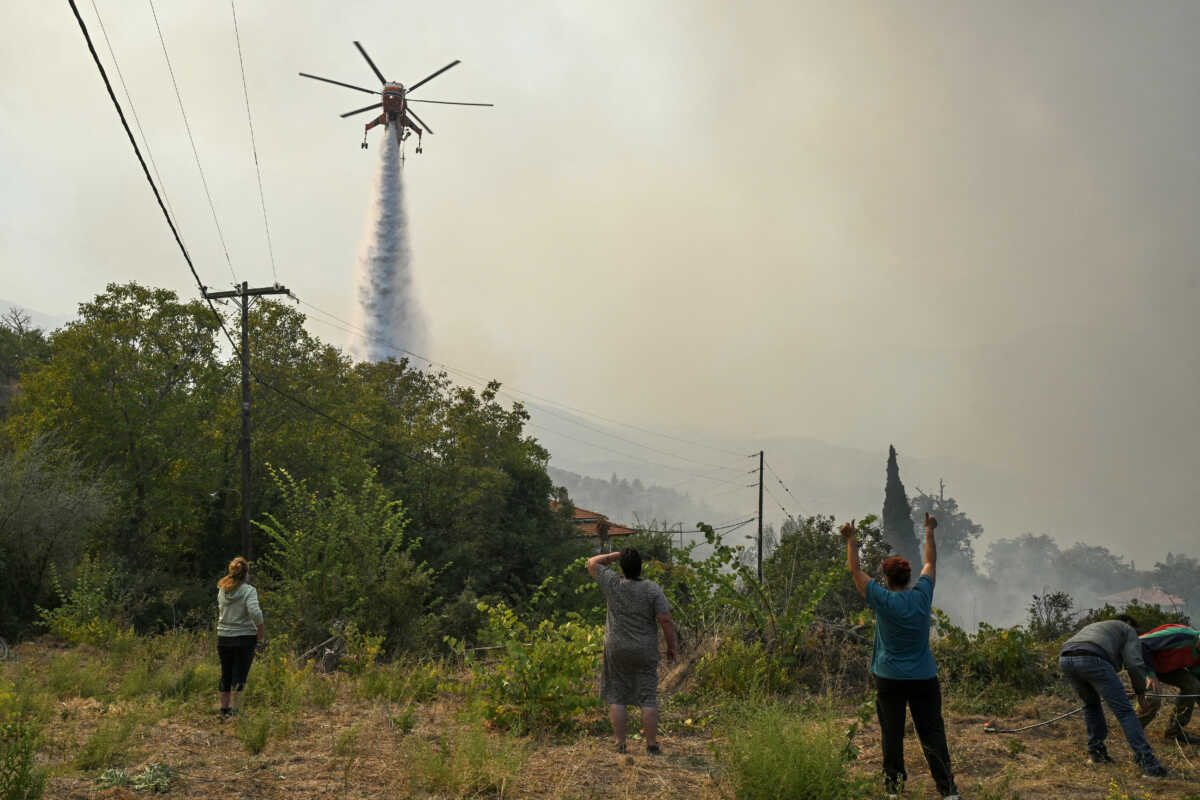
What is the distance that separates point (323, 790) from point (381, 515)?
11.6 metres

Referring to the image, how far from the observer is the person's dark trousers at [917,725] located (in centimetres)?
610

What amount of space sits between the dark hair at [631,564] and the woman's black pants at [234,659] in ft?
14.0

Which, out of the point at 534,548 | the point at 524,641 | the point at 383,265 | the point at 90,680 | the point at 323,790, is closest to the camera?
the point at 323,790

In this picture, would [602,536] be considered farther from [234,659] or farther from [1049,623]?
[234,659]

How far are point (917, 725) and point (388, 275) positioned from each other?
287ft

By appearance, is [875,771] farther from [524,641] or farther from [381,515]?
[381,515]

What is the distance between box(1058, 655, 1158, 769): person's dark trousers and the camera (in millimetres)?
6934

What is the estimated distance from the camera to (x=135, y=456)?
2959cm

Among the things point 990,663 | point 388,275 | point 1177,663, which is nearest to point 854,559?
point 1177,663

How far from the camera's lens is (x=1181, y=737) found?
800 cm

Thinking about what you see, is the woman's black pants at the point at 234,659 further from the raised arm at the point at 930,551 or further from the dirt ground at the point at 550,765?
the raised arm at the point at 930,551

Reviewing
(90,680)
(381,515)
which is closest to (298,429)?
(381,515)

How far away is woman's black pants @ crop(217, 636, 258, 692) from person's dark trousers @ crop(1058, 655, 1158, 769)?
25.6 ft

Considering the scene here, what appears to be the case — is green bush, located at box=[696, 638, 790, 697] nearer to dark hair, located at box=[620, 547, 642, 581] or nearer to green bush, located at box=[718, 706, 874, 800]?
dark hair, located at box=[620, 547, 642, 581]
